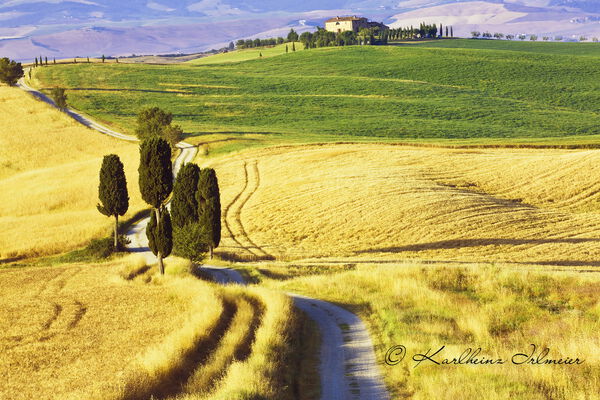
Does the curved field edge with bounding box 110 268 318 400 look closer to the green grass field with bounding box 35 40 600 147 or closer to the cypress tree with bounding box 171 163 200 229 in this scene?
the cypress tree with bounding box 171 163 200 229

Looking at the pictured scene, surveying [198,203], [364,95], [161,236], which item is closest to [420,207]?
[198,203]

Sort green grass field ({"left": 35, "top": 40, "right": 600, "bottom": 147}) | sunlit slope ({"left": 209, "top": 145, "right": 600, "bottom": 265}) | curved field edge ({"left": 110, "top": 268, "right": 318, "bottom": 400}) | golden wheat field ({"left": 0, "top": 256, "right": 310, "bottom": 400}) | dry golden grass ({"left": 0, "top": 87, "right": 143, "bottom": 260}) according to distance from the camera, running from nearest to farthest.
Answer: curved field edge ({"left": 110, "top": 268, "right": 318, "bottom": 400}) < golden wheat field ({"left": 0, "top": 256, "right": 310, "bottom": 400}) < sunlit slope ({"left": 209, "top": 145, "right": 600, "bottom": 265}) < dry golden grass ({"left": 0, "top": 87, "right": 143, "bottom": 260}) < green grass field ({"left": 35, "top": 40, "right": 600, "bottom": 147})

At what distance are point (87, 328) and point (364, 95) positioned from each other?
108357 mm

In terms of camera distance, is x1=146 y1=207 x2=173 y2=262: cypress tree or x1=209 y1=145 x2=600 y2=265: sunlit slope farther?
x1=209 y1=145 x2=600 y2=265: sunlit slope

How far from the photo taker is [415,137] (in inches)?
3647

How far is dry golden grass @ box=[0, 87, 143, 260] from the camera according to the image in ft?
171

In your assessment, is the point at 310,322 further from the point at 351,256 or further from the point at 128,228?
the point at 128,228

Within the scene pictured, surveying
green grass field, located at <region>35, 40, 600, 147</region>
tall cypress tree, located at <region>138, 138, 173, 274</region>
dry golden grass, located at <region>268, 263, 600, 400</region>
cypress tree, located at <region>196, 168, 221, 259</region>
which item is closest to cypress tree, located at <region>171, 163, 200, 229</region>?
cypress tree, located at <region>196, 168, 221, 259</region>

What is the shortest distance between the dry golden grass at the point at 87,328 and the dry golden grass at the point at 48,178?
52.5 feet

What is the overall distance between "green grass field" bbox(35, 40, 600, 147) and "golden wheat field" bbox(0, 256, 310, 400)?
56.3 metres

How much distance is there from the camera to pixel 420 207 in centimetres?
5034

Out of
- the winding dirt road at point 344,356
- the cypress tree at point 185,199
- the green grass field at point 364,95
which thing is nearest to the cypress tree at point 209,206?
the cypress tree at point 185,199

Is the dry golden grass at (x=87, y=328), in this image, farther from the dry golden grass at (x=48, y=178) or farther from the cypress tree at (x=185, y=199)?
the dry golden grass at (x=48, y=178)

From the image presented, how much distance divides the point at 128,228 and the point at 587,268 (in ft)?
110
